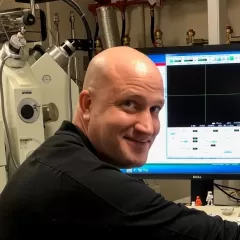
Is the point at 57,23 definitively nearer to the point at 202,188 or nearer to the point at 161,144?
the point at 161,144

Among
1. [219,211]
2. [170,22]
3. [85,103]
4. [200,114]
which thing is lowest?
[219,211]

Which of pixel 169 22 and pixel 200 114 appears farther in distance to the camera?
pixel 169 22

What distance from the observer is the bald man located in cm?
92

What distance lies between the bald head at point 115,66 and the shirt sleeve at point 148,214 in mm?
205

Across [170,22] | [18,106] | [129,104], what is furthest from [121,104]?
[170,22]

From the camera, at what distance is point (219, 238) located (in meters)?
0.95

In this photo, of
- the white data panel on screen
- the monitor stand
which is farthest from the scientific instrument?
the monitor stand

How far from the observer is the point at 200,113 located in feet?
5.49

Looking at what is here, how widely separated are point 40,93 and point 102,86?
0.79m

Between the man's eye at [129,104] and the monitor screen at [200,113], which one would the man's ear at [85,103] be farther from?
the monitor screen at [200,113]

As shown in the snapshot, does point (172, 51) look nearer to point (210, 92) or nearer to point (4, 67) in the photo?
point (210, 92)

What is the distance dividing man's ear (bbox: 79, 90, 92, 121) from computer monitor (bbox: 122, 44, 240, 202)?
0.65m

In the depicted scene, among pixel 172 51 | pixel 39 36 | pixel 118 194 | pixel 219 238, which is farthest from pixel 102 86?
pixel 39 36

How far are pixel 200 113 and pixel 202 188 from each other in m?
0.29
